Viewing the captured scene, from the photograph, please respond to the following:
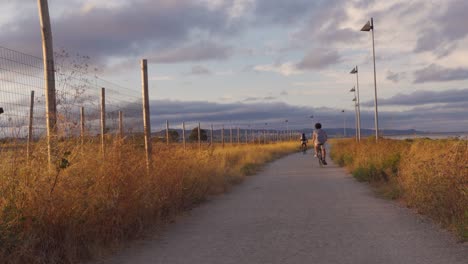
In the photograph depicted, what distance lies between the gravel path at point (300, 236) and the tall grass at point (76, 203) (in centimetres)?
43

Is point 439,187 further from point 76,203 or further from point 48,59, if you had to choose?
point 48,59

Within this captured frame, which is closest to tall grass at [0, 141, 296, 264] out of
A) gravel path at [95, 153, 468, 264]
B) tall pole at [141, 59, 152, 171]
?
gravel path at [95, 153, 468, 264]

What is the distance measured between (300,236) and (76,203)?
3387mm

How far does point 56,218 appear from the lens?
730cm

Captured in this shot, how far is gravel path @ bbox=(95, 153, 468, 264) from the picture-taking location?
7484mm

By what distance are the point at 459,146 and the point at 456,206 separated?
210cm

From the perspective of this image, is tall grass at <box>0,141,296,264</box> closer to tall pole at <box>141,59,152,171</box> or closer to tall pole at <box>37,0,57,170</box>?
tall pole at <box>37,0,57,170</box>

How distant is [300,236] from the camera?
886 cm

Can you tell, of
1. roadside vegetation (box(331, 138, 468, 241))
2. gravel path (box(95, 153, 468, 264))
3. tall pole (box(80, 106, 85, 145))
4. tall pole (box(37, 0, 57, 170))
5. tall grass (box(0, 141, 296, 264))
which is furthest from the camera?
roadside vegetation (box(331, 138, 468, 241))

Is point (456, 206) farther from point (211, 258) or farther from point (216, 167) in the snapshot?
point (216, 167)

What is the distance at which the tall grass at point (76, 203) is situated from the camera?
6.71 meters

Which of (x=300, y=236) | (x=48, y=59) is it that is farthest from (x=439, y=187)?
(x=48, y=59)

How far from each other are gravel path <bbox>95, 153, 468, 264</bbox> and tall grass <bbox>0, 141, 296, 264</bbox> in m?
0.43

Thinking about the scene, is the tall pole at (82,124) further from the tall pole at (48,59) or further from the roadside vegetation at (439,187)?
the roadside vegetation at (439,187)
